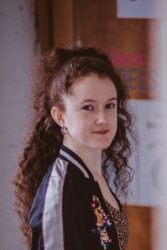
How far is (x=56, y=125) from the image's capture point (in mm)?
1353

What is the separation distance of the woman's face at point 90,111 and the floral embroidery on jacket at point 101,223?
12 centimetres

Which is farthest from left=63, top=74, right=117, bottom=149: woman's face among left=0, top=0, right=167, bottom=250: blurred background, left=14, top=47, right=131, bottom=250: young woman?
left=0, top=0, right=167, bottom=250: blurred background

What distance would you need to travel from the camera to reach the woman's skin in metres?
1.23

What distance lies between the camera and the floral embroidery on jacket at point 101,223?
47.3 inches

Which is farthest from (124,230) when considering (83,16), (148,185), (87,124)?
(83,16)

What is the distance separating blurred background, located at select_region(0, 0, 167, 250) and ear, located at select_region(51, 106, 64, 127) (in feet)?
1.93

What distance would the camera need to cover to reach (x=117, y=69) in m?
1.88

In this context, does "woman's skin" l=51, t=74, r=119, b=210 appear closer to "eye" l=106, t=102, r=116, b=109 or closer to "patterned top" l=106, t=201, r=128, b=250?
"eye" l=106, t=102, r=116, b=109

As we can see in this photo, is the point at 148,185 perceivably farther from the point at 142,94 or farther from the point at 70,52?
the point at 70,52

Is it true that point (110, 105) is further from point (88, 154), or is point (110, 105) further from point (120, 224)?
point (120, 224)

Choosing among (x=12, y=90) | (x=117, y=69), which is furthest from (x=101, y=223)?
(x=12, y=90)

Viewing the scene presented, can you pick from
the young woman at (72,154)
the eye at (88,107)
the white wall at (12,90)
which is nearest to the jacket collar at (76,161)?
the young woman at (72,154)

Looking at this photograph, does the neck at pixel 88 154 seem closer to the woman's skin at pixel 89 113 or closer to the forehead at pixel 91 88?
the woman's skin at pixel 89 113

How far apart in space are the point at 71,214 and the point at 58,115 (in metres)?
0.24
